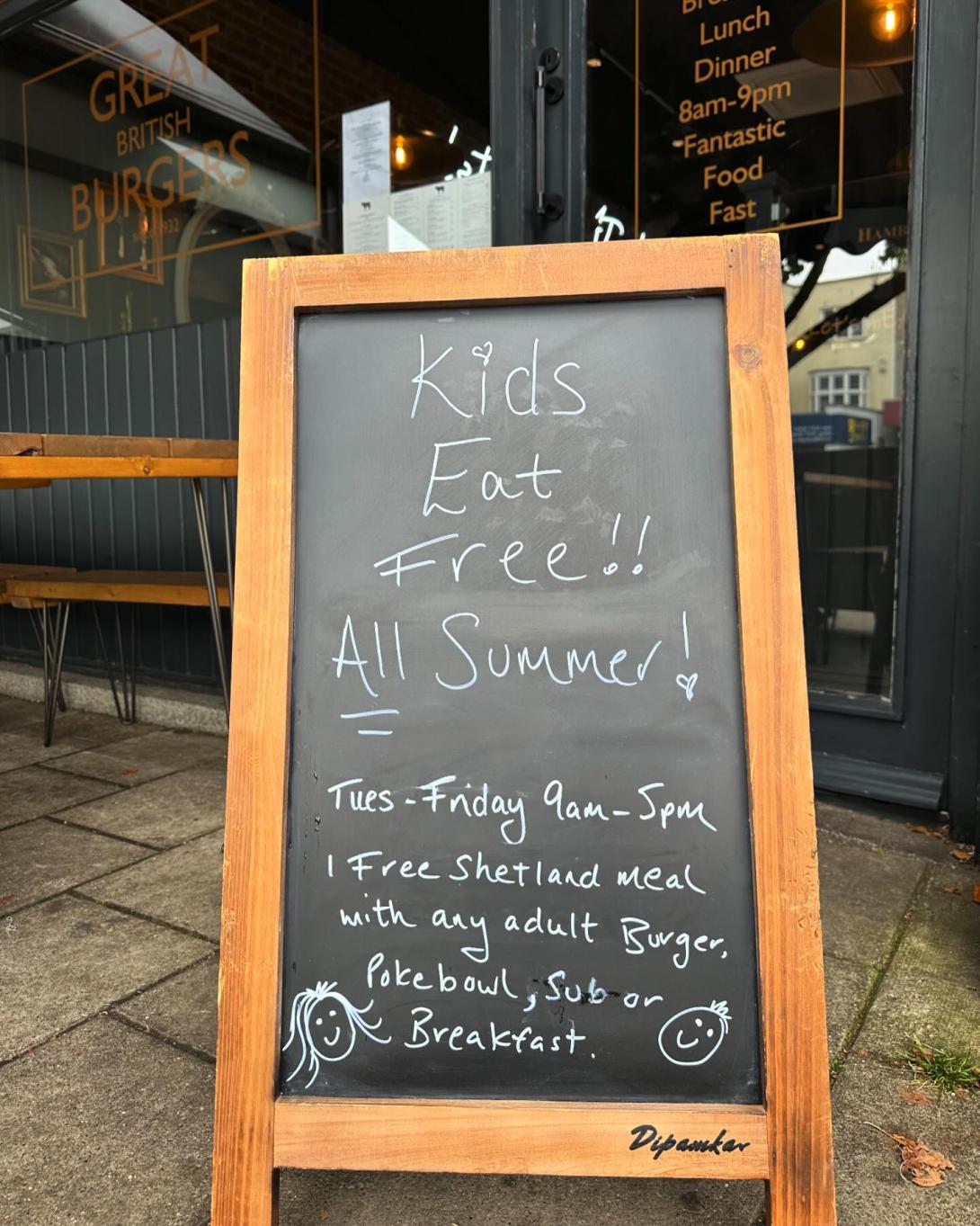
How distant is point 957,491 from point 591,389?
69.9 inches

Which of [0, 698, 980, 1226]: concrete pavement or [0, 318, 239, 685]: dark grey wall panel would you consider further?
[0, 318, 239, 685]: dark grey wall panel

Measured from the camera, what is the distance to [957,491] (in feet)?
9.01

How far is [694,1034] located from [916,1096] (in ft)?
2.19

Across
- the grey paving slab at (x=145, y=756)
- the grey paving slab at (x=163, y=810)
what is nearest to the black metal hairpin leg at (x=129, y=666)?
the grey paving slab at (x=145, y=756)

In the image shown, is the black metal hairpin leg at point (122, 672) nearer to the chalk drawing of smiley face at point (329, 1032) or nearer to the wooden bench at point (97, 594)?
the wooden bench at point (97, 594)

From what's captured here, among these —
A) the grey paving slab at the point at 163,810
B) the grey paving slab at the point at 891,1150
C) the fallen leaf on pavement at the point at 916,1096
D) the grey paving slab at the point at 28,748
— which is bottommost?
the grey paving slab at the point at 891,1150

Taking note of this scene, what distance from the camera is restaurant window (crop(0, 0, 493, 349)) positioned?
12.0ft

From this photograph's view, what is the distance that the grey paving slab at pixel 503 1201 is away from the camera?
1419mm

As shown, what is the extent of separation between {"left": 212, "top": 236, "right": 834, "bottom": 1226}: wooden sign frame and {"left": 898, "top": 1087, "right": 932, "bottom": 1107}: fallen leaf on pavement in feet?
1.73

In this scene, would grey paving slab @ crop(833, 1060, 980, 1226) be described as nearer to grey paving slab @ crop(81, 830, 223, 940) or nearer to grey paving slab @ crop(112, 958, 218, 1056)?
grey paving slab @ crop(112, 958, 218, 1056)

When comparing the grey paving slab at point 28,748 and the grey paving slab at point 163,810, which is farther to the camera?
the grey paving slab at point 28,748

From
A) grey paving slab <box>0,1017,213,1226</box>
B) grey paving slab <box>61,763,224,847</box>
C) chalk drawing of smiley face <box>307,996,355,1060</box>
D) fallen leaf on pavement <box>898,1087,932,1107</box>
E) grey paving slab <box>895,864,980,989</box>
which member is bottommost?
fallen leaf on pavement <box>898,1087,932,1107</box>

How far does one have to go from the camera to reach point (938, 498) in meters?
2.78
